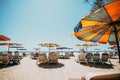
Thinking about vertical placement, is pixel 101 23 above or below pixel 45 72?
above

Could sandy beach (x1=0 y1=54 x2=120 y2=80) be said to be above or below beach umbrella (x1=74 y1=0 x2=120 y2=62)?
below

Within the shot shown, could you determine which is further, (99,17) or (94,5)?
(94,5)

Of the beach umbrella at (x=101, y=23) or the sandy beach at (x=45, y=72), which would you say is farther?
the sandy beach at (x=45, y=72)

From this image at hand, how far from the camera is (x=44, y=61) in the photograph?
12.2 m

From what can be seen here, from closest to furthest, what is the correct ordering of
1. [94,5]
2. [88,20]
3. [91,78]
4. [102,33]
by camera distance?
[91,78] → [88,20] → [102,33] → [94,5]

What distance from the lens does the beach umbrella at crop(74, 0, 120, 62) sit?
121 inches

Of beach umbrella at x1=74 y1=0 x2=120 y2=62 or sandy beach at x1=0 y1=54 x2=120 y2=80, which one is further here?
sandy beach at x1=0 y1=54 x2=120 y2=80

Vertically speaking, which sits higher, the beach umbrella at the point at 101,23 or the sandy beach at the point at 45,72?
the beach umbrella at the point at 101,23

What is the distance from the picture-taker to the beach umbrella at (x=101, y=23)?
3065 mm

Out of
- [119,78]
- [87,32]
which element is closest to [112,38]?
[87,32]

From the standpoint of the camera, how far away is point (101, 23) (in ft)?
13.0

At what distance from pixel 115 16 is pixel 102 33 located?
5.57ft

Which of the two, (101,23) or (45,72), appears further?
(45,72)

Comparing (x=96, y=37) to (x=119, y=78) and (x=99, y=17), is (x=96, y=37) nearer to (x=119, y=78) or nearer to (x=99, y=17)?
(x=99, y=17)
